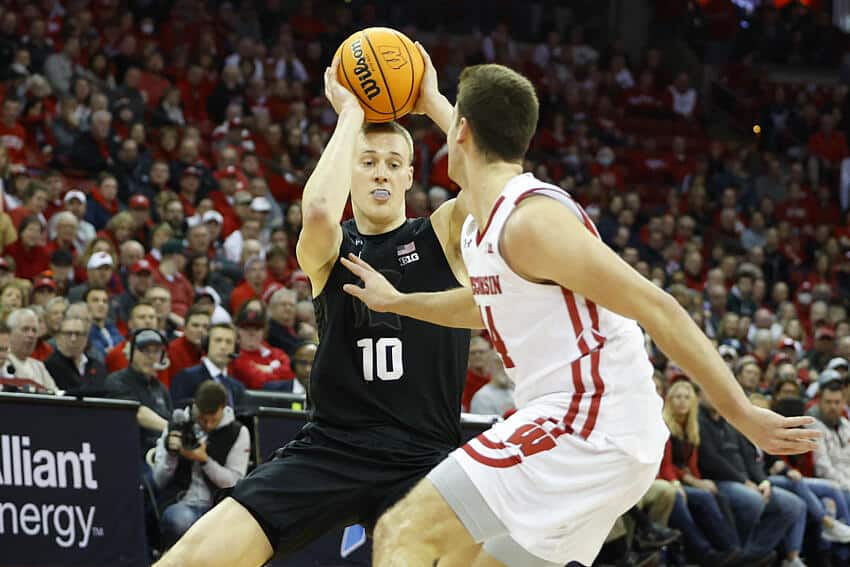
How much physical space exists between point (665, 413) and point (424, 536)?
26.1 feet

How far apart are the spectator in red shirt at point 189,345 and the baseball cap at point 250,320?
317 mm

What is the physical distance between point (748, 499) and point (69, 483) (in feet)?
19.3

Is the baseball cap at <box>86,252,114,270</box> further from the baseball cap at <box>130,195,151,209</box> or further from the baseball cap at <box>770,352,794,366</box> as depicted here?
the baseball cap at <box>770,352,794,366</box>

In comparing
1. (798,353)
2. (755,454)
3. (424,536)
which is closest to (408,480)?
(424,536)

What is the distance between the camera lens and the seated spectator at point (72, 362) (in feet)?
32.3

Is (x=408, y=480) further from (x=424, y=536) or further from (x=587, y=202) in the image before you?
(x=587, y=202)

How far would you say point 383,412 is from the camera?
5.16 meters

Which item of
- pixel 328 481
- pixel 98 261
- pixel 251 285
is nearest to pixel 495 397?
pixel 251 285

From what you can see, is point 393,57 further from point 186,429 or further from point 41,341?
point 41,341

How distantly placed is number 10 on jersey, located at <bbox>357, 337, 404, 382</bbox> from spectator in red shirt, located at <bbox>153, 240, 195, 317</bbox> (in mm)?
7091

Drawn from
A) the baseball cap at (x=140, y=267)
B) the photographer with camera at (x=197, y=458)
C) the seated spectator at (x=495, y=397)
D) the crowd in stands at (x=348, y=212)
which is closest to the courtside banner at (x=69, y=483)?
the photographer with camera at (x=197, y=458)

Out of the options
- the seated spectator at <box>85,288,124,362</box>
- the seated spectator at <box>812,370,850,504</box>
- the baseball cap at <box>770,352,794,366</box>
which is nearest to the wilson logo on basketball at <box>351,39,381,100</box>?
the seated spectator at <box>85,288,124,362</box>

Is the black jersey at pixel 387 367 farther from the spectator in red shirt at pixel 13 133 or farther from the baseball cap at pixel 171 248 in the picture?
the spectator in red shirt at pixel 13 133

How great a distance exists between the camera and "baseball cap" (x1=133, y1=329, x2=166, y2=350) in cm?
966
